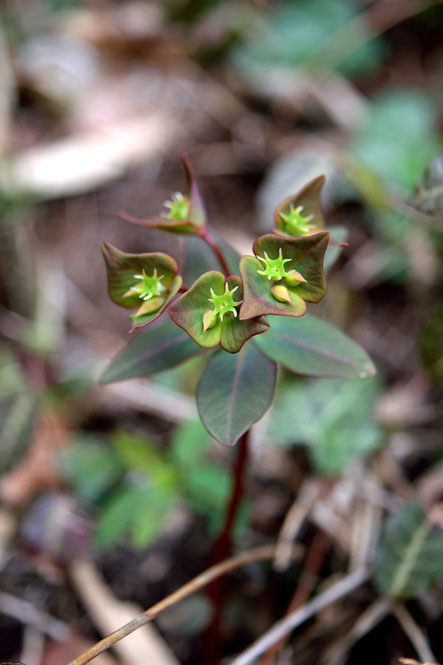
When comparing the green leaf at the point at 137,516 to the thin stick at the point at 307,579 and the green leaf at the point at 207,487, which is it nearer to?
the green leaf at the point at 207,487

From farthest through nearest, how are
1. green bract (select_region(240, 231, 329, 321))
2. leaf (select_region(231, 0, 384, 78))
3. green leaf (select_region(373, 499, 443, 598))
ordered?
leaf (select_region(231, 0, 384, 78)), green leaf (select_region(373, 499, 443, 598)), green bract (select_region(240, 231, 329, 321))

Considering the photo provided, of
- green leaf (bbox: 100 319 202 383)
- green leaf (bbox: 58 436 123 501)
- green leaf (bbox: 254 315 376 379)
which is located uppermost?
green leaf (bbox: 254 315 376 379)

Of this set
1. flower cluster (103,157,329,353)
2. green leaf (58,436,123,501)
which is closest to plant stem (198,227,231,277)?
flower cluster (103,157,329,353)

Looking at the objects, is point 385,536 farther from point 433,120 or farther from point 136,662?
point 433,120

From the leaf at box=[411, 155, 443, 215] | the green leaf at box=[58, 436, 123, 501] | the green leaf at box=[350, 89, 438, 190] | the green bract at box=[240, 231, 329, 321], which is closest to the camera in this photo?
the green bract at box=[240, 231, 329, 321]

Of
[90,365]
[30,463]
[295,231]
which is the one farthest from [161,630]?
[295,231]

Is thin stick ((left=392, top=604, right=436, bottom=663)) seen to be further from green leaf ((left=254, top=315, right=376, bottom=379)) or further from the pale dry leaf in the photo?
the pale dry leaf

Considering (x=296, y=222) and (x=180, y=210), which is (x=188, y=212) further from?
(x=296, y=222)
